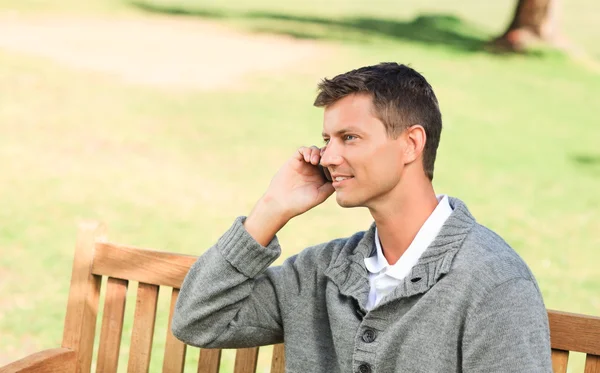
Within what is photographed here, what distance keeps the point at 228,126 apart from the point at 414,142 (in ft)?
30.9

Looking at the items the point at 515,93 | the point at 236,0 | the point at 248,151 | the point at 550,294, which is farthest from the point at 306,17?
the point at 550,294

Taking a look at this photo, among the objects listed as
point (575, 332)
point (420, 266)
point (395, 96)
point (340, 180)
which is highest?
point (395, 96)

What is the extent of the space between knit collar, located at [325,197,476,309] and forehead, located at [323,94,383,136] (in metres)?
0.36

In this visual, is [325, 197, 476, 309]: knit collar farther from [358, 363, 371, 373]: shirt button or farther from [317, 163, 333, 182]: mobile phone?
[317, 163, 333, 182]: mobile phone

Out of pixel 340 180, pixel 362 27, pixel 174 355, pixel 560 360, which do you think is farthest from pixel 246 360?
pixel 362 27

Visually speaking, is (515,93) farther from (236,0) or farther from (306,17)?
(236,0)

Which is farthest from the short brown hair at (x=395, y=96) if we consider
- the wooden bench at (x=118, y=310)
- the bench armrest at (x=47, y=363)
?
the bench armrest at (x=47, y=363)

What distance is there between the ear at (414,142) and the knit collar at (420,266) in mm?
200

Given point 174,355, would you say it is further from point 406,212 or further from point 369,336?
point 406,212

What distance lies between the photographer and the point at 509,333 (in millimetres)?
2508

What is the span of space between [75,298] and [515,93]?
12213 millimetres

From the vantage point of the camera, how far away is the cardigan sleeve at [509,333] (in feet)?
8.14

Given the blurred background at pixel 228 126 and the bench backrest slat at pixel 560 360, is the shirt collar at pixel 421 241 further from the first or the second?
the blurred background at pixel 228 126

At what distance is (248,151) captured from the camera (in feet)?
36.7
